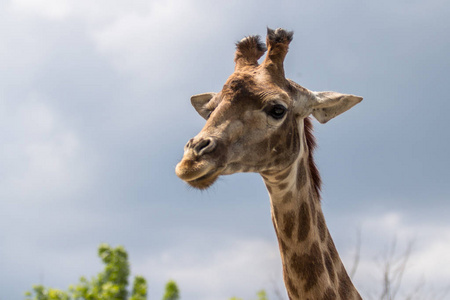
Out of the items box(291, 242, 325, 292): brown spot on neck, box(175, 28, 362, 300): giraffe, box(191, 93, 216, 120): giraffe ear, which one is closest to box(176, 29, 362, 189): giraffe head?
box(175, 28, 362, 300): giraffe

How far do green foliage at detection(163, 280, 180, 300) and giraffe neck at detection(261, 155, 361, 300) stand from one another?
899cm

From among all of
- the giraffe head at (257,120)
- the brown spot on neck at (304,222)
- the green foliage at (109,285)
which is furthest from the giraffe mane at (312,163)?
the green foliage at (109,285)

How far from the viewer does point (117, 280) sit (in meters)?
13.8

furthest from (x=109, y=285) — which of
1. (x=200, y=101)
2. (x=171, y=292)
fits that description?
(x=200, y=101)

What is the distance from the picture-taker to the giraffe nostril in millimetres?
3732

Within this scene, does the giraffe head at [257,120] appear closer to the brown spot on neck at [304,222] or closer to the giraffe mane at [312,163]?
the giraffe mane at [312,163]

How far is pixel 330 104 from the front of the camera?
5.05 m

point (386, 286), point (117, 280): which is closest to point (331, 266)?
point (386, 286)

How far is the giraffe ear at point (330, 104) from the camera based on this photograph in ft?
16.5

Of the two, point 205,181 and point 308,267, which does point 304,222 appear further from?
point 205,181

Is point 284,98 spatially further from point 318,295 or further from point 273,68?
point 318,295

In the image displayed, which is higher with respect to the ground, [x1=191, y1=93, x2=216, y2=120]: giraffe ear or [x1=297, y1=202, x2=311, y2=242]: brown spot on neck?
[x1=191, y1=93, x2=216, y2=120]: giraffe ear

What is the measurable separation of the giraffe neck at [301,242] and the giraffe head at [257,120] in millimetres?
257

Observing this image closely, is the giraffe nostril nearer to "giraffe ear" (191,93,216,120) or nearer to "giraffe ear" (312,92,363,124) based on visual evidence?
"giraffe ear" (312,92,363,124)
